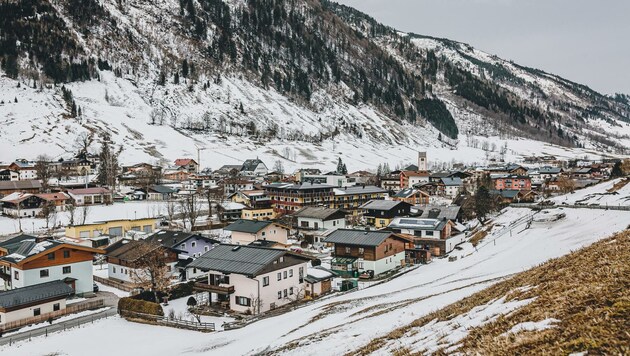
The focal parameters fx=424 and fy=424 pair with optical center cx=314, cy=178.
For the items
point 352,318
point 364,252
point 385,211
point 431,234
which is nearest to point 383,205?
point 385,211

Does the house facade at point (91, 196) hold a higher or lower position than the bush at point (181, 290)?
higher

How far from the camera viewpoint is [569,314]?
746 centimetres

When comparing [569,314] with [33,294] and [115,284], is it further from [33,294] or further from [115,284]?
[115,284]

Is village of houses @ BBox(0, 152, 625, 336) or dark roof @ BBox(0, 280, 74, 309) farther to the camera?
village of houses @ BBox(0, 152, 625, 336)

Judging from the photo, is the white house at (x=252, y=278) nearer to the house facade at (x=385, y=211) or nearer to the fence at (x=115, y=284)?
the fence at (x=115, y=284)

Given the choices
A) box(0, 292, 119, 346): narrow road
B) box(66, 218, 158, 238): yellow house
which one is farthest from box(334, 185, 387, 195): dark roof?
box(0, 292, 119, 346): narrow road

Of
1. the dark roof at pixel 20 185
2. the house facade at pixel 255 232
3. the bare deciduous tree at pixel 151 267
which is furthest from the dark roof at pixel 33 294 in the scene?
the dark roof at pixel 20 185

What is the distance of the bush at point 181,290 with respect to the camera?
113 feet

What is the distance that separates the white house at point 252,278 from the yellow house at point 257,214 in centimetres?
3787

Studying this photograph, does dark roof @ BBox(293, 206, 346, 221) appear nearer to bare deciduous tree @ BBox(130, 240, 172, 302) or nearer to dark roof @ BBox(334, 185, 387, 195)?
dark roof @ BBox(334, 185, 387, 195)

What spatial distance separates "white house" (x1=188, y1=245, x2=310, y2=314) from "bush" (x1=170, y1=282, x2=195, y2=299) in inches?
88.9

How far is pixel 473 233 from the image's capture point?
185 ft

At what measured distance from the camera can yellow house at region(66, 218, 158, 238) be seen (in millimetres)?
54375

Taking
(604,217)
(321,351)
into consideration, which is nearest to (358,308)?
(321,351)
